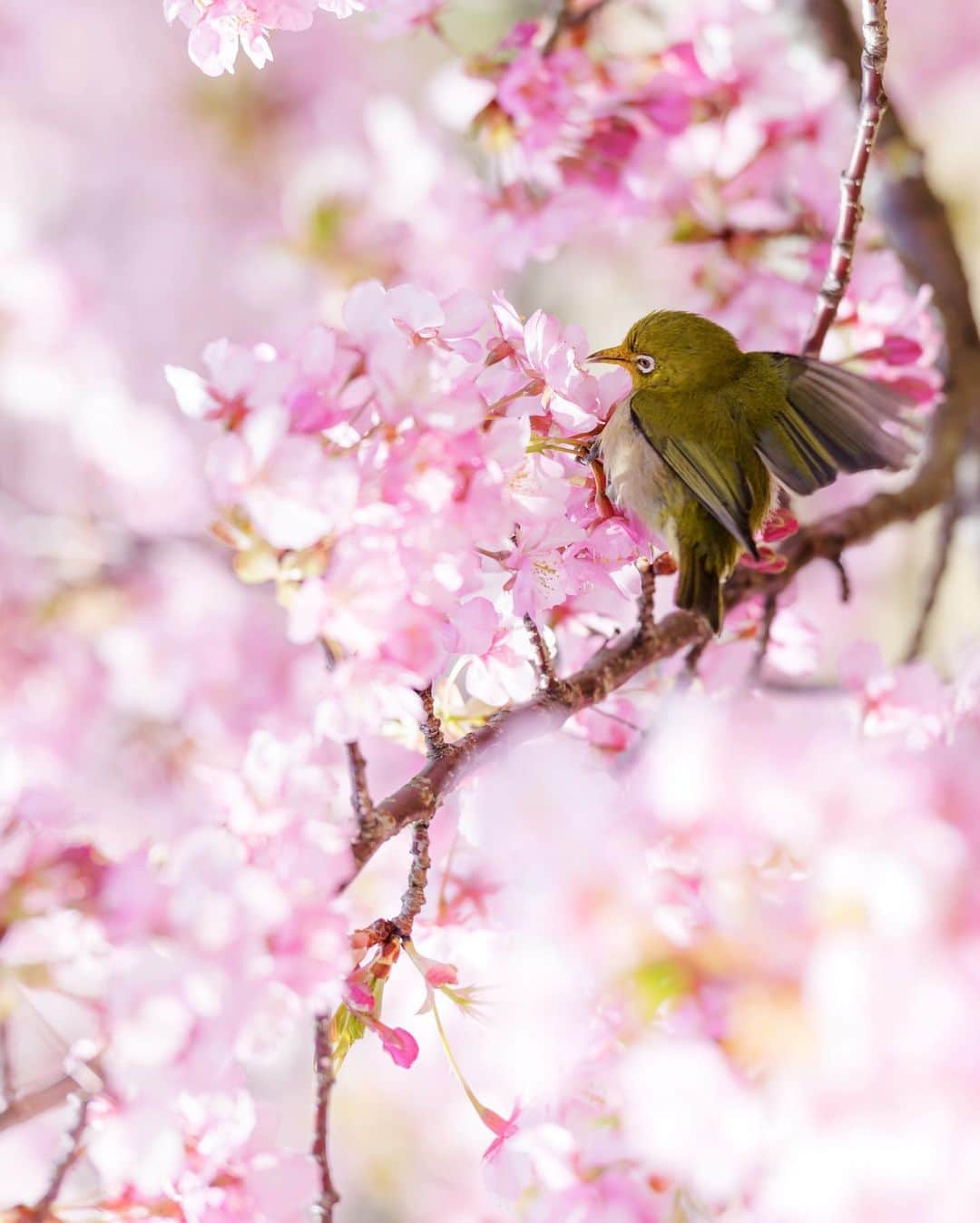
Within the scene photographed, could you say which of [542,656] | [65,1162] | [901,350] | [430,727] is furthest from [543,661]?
[901,350]

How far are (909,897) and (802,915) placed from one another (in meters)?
0.05

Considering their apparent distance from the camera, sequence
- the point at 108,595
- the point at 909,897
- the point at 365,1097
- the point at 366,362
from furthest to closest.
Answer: the point at 365,1097
the point at 108,595
the point at 366,362
the point at 909,897

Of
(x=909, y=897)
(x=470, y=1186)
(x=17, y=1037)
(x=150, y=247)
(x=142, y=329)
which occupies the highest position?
(x=150, y=247)

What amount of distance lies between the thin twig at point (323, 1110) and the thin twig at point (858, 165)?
0.73 m

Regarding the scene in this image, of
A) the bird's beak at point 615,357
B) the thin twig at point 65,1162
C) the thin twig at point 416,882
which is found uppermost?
the bird's beak at point 615,357

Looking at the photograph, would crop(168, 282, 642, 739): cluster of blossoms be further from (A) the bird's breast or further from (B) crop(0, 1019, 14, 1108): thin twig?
(B) crop(0, 1019, 14, 1108): thin twig

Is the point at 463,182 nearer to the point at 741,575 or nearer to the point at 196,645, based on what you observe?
the point at 741,575

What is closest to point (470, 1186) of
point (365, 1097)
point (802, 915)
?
point (365, 1097)

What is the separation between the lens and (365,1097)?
2504mm

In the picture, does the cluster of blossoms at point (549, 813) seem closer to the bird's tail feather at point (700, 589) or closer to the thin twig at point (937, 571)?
the bird's tail feather at point (700, 589)

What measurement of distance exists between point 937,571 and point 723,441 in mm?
598

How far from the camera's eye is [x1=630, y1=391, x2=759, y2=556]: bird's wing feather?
0.89 m

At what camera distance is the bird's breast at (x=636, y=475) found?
0.90m

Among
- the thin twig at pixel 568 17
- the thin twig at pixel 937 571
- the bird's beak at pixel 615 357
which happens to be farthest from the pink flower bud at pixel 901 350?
the thin twig at pixel 568 17
